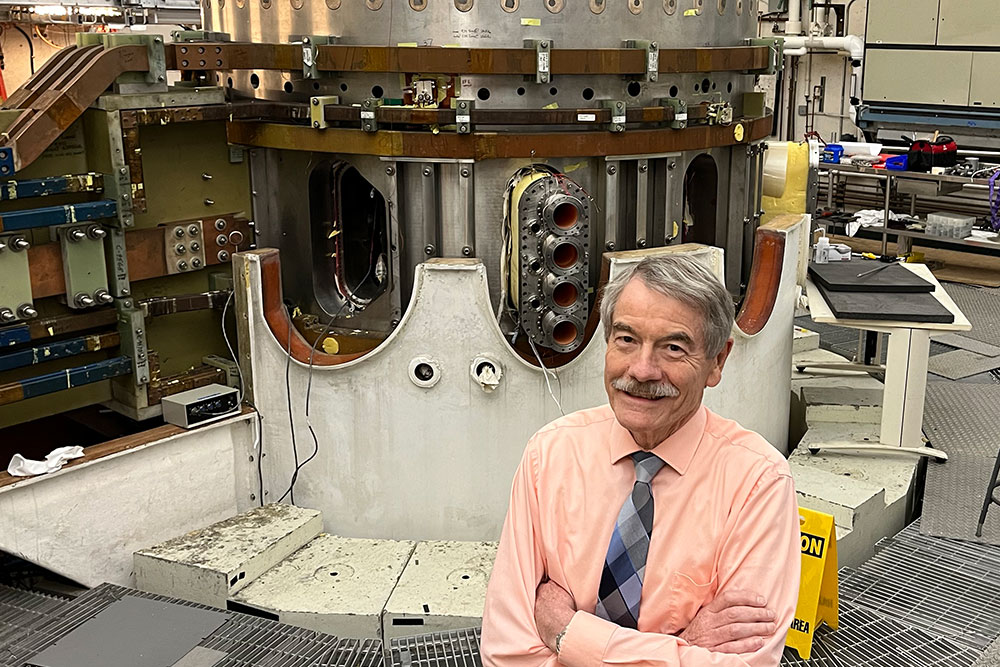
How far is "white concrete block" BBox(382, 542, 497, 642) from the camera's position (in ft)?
12.9

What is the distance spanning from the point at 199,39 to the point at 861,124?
24.6 ft

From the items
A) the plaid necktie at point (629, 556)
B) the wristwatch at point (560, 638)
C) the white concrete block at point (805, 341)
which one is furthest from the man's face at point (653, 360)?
the white concrete block at point (805, 341)

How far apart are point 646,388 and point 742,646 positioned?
50 centimetres

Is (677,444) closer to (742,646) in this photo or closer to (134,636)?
(742,646)

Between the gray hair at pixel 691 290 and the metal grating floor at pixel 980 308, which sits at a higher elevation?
the gray hair at pixel 691 290

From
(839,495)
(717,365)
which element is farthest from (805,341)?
(717,365)

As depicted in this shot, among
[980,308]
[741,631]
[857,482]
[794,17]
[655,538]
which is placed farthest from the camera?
[794,17]

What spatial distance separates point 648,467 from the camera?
200cm

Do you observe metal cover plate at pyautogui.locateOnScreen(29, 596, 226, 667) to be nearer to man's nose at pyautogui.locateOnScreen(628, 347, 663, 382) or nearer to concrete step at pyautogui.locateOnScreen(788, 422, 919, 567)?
man's nose at pyautogui.locateOnScreen(628, 347, 663, 382)

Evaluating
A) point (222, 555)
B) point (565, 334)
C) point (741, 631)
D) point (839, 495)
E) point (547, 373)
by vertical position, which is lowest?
point (222, 555)

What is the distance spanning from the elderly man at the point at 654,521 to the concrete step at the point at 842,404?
12.1 feet

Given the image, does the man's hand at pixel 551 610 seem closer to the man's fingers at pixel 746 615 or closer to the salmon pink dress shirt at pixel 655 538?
the salmon pink dress shirt at pixel 655 538

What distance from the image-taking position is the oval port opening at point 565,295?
4402 mm

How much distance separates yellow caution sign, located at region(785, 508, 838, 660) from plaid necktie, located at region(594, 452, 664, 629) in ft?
5.70
